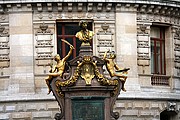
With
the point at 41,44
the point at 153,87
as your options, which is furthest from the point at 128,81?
the point at 41,44

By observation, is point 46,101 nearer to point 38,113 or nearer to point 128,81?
point 38,113

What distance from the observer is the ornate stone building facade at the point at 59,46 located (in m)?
47.1

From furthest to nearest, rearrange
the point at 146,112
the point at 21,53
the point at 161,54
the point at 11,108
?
1. the point at 161,54
2. the point at 146,112
3. the point at 21,53
4. the point at 11,108

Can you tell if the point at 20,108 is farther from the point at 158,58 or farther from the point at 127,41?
the point at 158,58

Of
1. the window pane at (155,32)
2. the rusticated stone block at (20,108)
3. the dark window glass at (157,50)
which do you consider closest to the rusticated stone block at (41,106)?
the rusticated stone block at (20,108)

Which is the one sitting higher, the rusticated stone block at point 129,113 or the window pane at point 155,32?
the window pane at point 155,32

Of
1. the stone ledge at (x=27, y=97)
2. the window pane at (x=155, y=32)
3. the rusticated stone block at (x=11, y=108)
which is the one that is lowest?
the rusticated stone block at (x=11, y=108)

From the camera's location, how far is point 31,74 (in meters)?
47.2

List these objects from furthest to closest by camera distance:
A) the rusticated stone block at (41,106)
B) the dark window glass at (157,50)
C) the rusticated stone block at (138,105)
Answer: the dark window glass at (157,50), the rusticated stone block at (138,105), the rusticated stone block at (41,106)

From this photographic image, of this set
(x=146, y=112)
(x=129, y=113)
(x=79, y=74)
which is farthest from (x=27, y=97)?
(x=79, y=74)

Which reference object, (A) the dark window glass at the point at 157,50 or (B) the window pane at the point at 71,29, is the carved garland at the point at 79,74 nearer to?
(B) the window pane at the point at 71,29

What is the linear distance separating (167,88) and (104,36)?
5283 millimetres

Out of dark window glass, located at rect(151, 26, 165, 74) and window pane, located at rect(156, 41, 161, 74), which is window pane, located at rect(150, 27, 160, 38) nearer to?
dark window glass, located at rect(151, 26, 165, 74)

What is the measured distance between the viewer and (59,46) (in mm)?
48031
